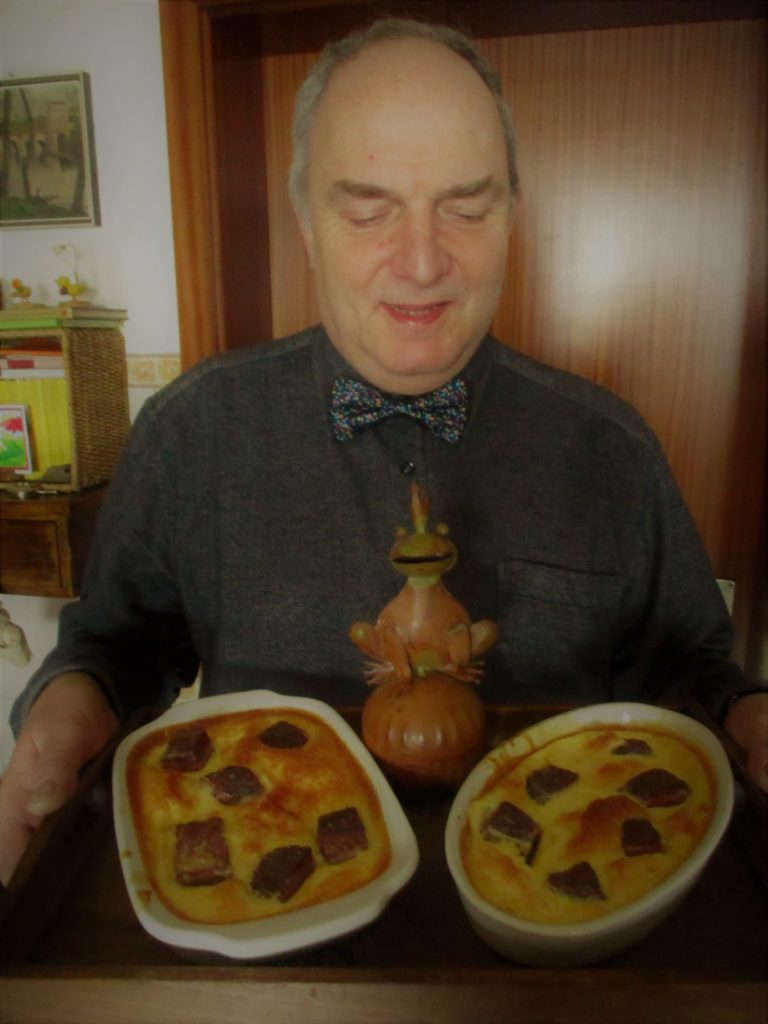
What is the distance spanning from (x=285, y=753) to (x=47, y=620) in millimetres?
1268

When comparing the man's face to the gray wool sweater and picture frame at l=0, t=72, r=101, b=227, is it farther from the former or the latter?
picture frame at l=0, t=72, r=101, b=227

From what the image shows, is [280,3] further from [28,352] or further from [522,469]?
[522,469]

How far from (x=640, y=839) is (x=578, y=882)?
6 cm

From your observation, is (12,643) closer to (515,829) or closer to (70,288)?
(70,288)

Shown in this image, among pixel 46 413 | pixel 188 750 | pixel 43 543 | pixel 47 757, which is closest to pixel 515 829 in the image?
pixel 188 750

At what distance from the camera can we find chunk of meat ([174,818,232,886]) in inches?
20.4

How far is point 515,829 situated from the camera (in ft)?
1.80

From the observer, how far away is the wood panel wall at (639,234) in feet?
4.48

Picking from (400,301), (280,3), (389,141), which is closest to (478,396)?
(400,301)

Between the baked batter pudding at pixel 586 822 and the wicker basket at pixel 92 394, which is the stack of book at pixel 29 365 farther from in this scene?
the baked batter pudding at pixel 586 822

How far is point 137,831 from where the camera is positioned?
559 mm

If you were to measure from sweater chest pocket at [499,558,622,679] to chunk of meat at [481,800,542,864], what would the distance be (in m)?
0.50

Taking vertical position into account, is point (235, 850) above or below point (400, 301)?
below

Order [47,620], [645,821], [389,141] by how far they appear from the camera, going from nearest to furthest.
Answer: [645,821]
[389,141]
[47,620]
